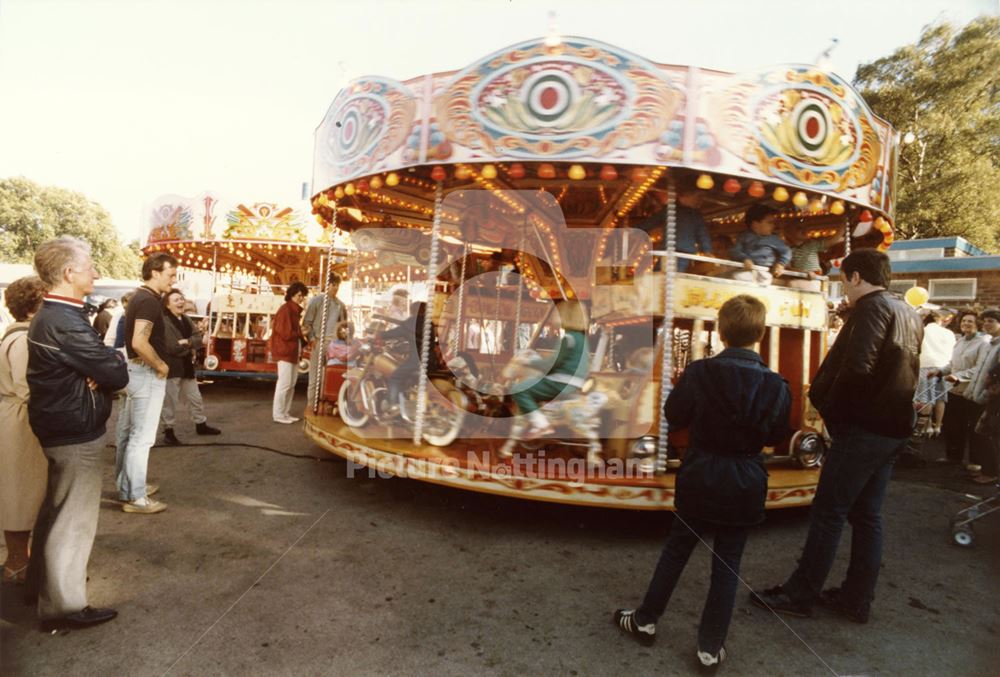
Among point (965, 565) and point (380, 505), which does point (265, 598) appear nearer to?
point (380, 505)

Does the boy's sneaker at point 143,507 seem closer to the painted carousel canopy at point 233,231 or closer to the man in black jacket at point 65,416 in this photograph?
the man in black jacket at point 65,416

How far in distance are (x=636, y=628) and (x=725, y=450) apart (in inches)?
37.5

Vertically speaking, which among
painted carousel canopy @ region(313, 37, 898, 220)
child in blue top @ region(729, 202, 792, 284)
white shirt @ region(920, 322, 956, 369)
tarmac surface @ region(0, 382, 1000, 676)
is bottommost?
tarmac surface @ region(0, 382, 1000, 676)

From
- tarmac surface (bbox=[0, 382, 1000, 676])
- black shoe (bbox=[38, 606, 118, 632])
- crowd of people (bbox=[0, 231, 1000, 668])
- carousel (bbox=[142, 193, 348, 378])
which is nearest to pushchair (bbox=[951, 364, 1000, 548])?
tarmac surface (bbox=[0, 382, 1000, 676])

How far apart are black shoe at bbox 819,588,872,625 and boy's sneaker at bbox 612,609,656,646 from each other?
3.73 ft

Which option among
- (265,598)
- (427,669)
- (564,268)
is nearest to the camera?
(427,669)

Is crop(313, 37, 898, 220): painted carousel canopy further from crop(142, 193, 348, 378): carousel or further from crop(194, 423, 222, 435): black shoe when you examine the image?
crop(142, 193, 348, 378): carousel

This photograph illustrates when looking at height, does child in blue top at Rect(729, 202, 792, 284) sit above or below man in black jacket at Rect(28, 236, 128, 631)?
above

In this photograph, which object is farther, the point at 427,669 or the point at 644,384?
the point at 644,384

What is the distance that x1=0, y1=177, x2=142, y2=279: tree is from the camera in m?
38.9

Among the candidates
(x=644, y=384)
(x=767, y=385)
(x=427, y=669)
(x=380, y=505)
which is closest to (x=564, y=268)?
(x=644, y=384)

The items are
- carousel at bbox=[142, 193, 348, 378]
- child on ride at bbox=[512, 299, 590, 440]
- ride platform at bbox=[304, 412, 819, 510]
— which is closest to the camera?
ride platform at bbox=[304, 412, 819, 510]

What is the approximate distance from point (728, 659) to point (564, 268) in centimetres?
507

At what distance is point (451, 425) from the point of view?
450 cm
